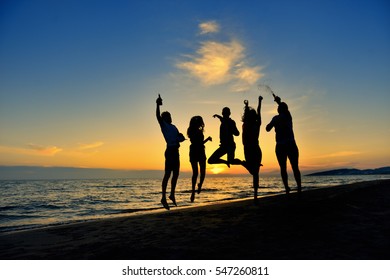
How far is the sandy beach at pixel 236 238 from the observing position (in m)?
3.96

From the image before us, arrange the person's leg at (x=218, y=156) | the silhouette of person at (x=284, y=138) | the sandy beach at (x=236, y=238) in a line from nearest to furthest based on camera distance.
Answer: the sandy beach at (x=236, y=238) < the silhouette of person at (x=284, y=138) < the person's leg at (x=218, y=156)

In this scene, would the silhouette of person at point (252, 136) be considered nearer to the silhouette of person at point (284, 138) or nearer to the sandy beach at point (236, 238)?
the silhouette of person at point (284, 138)

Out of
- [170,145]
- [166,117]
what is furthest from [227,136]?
[166,117]

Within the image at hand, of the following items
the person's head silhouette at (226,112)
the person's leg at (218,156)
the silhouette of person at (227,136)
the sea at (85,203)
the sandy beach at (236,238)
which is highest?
the person's head silhouette at (226,112)

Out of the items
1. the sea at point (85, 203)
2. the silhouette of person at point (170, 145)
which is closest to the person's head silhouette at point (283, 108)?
the silhouette of person at point (170, 145)

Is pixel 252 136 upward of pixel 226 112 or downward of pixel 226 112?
downward

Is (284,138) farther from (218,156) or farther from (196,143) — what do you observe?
(196,143)

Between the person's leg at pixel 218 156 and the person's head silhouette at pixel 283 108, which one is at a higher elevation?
the person's head silhouette at pixel 283 108

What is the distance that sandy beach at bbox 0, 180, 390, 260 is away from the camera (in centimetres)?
396

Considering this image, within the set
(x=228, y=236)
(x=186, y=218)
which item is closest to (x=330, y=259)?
(x=228, y=236)

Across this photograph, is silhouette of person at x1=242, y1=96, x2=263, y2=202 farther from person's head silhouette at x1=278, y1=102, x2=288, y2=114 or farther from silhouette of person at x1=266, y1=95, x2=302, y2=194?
person's head silhouette at x1=278, y1=102, x2=288, y2=114

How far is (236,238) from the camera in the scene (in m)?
4.73

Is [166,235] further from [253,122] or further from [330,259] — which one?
[253,122]

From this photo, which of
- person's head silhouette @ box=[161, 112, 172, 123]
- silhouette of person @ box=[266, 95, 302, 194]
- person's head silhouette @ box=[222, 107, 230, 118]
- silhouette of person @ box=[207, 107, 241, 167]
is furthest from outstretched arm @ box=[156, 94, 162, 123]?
silhouette of person @ box=[266, 95, 302, 194]
